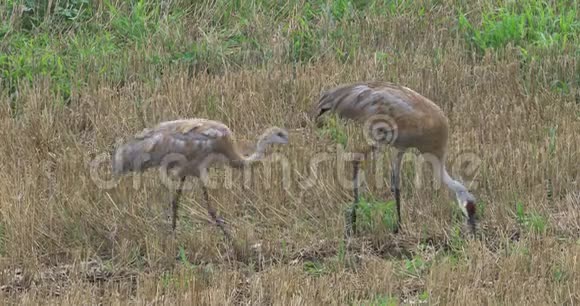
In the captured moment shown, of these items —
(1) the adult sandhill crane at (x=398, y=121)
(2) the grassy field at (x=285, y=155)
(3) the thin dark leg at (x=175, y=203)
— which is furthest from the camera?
(1) the adult sandhill crane at (x=398, y=121)

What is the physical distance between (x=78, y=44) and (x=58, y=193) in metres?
3.15

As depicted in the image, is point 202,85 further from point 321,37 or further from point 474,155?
point 474,155

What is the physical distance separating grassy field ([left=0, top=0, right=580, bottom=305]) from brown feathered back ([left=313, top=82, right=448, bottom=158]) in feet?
1.17

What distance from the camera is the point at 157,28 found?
10.6 meters

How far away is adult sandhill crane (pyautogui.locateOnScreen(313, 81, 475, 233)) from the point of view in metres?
7.27

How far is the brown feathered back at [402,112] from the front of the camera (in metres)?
7.28

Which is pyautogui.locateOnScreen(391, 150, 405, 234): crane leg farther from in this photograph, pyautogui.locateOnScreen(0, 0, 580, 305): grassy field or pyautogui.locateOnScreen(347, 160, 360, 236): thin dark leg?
pyautogui.locateOnScreen(347, 160, 360, 236): thin dark leg

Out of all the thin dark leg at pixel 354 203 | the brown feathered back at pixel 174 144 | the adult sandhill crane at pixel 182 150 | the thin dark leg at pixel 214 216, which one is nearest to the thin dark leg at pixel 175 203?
the adult sandhill crane at pixel 182 150

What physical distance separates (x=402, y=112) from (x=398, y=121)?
0.21 feet

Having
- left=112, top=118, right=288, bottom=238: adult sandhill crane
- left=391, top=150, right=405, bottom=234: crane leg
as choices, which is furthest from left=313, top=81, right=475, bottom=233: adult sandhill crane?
left=112, top=118, right=288, bottom=238: adult sandhill crane

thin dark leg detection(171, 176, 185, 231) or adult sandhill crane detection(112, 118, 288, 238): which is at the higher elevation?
adult sandhill crane detection(112, 118, 288, 238)

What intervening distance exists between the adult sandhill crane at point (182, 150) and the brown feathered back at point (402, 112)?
69cm

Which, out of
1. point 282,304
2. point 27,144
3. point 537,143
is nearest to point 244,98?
point 27,144

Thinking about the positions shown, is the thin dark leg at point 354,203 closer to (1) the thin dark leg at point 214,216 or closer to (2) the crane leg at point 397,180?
(2) the crane leg at point 397,180
